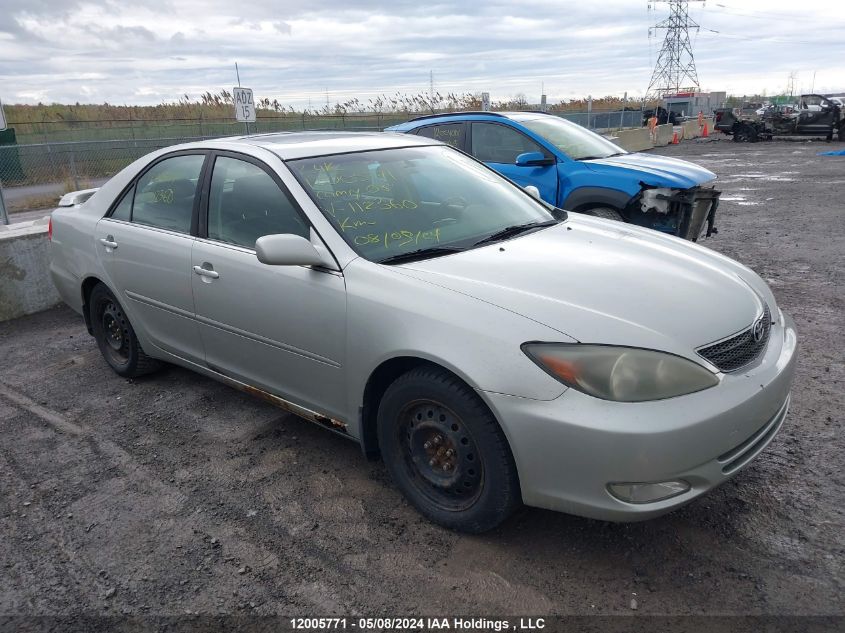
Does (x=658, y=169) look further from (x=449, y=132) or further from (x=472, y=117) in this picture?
(x=449, y=132)

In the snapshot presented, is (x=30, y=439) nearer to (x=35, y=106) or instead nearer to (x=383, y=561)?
(x=383, y=561)

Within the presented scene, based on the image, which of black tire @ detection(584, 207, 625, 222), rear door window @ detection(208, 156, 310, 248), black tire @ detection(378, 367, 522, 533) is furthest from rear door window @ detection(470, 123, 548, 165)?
black tire @ detection(378, 367, 522, 533)

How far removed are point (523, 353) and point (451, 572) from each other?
93cm

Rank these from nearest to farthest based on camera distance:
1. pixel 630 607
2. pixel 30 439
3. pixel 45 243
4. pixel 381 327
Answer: pixel 630 607
pixel 381 327
pixel 30 439
pixel 45 243

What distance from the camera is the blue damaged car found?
6633mm

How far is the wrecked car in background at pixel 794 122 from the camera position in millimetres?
26953

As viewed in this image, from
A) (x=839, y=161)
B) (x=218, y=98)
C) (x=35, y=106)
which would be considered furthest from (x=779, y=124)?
(x=35, y=106)

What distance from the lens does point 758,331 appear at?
9.12 ft

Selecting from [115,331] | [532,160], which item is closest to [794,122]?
[532,160]

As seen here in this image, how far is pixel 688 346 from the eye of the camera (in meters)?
2.46

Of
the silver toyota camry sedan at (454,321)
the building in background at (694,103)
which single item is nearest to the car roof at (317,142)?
the silver toyota camry sedan at (454,321)

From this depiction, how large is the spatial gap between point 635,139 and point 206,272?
24.3 metres

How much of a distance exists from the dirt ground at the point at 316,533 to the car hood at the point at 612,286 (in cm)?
86

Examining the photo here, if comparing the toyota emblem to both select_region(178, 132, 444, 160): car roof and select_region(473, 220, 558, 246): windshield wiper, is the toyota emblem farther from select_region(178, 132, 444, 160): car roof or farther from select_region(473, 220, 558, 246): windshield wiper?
select_region(178, 132, 444, 160): car roof
